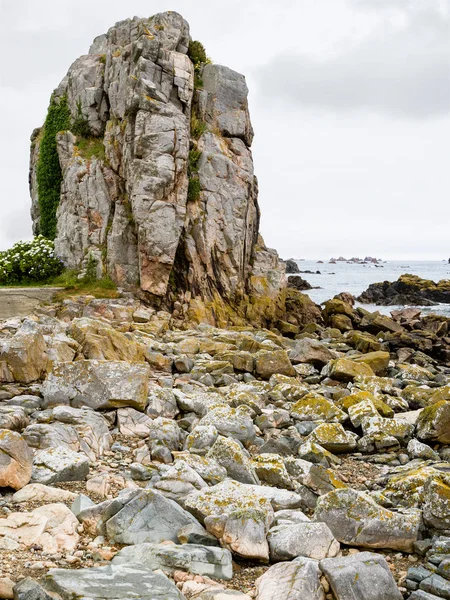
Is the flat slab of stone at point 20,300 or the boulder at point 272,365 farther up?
the flat slab of stone at point 20,300

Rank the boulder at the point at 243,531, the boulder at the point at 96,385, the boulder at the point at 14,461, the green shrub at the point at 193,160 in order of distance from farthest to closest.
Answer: the green shrub at the point at 193,160 < the boulder at the point at 96,385 < the boulder at the point at 14,461 < the boulder at the point at 243,531

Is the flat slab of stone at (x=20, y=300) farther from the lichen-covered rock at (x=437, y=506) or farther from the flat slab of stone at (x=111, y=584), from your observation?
the flat slab of stone at (x=111, y=584)

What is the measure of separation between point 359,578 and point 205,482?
262 centimetres

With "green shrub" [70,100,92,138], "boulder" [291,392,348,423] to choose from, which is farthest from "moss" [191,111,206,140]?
"boulder" [291,392,348,423]

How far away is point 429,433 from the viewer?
10.9m

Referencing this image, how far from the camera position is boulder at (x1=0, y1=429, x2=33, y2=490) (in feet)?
20.2

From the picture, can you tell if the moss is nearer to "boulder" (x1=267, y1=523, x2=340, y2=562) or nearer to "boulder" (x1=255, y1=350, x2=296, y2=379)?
"boulder" (x1=255, y1=350, x2=296, y2=379)

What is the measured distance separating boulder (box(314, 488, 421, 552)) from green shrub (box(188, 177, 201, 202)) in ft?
73.8

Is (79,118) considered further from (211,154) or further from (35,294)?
(35,294)

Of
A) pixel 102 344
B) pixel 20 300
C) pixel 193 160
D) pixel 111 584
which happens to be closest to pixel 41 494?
pixel 111 584

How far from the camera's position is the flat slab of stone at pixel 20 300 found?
2534 cm

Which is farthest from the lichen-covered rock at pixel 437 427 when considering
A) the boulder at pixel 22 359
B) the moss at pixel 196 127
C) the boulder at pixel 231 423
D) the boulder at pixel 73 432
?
the moss at pixel 196 127

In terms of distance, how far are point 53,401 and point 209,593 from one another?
6037mm

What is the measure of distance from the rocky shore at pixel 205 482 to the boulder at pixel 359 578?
1cm
